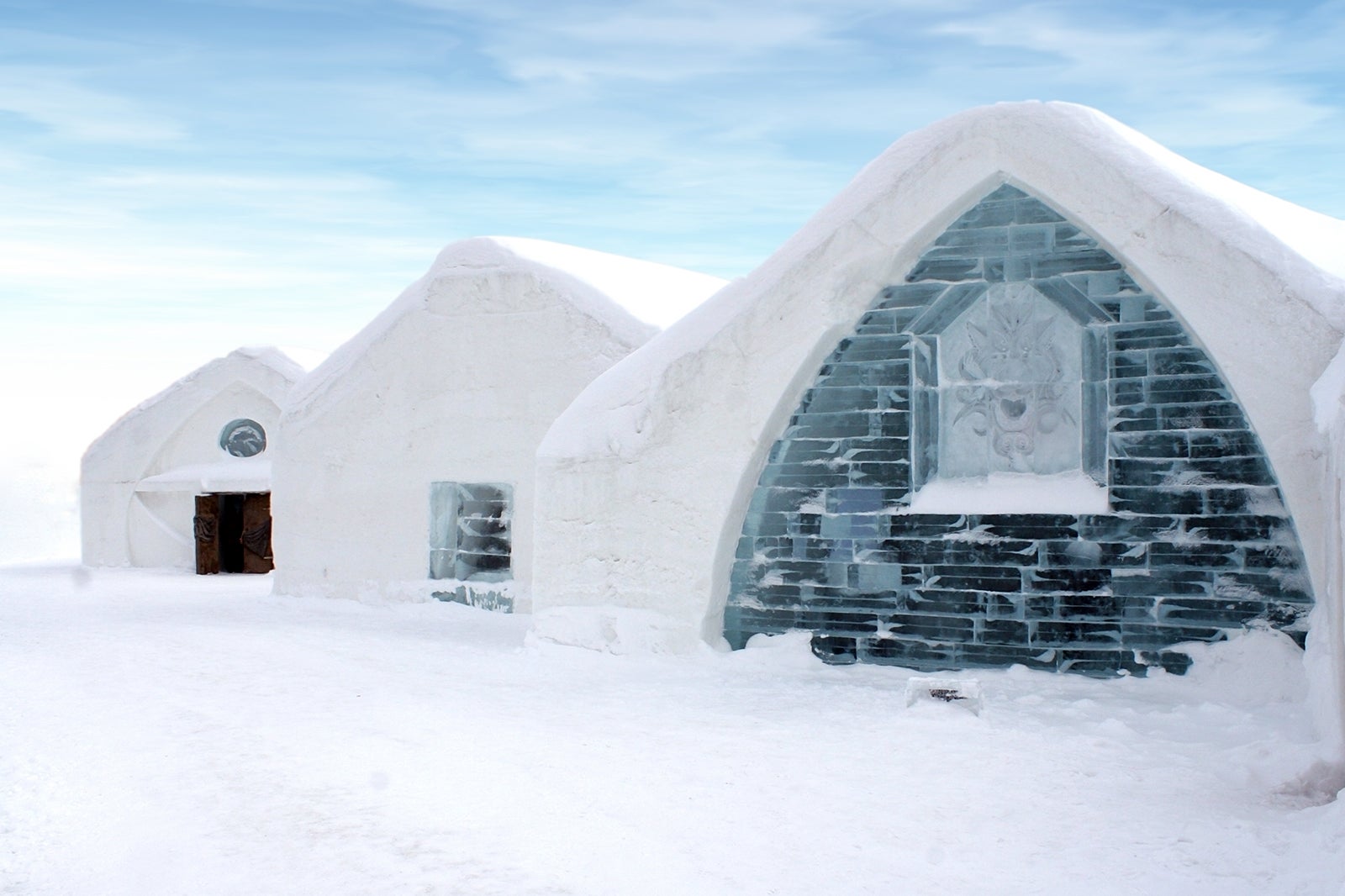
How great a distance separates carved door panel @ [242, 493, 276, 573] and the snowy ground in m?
10.0

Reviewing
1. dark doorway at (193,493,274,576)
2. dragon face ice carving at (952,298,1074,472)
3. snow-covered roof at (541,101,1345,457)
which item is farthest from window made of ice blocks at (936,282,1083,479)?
dark doorway at (193,493,274,576)

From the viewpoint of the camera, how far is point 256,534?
17.5 m

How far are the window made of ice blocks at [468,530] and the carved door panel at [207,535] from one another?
733 centimetres

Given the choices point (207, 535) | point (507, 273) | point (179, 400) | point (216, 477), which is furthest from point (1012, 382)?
point (179, 400)

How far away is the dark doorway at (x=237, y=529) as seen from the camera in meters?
17.3

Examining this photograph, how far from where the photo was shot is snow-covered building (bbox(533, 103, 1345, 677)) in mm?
6102

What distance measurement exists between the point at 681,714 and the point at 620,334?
17.5 ft

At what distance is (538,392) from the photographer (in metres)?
10.8

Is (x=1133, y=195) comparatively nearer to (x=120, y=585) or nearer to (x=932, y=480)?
(x=932, y=480)

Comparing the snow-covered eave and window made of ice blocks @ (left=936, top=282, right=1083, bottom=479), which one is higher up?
window made of ice blocks @ (left=936, top=282, right=1083, bottom=479)

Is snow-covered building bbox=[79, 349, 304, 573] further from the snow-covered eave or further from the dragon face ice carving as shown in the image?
the dragon face ice carving

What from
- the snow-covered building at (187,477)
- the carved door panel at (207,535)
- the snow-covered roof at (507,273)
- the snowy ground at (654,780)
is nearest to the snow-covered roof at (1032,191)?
the snowy ground at (654,780)


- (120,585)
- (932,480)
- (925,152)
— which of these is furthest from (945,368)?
(120,585)

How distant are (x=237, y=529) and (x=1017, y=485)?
1385 centimetres
